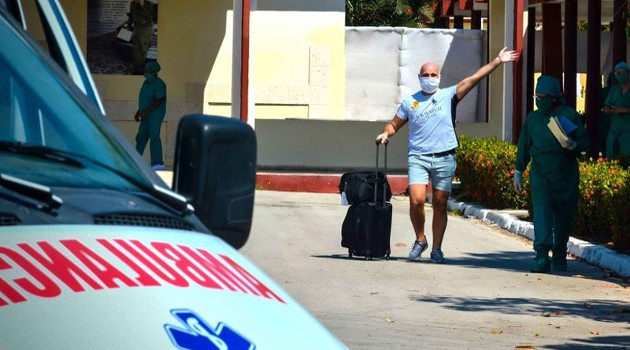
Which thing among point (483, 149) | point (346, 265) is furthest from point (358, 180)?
point (483, 149)

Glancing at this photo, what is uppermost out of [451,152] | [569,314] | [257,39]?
[257,39]

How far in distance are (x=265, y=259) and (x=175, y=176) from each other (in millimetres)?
9931

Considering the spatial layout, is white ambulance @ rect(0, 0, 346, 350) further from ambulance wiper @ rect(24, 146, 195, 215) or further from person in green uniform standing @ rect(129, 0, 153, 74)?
person in green uniform standing @ rect(129, 0, 153, 74)

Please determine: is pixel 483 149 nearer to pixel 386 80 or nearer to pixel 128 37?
pixel 386 80

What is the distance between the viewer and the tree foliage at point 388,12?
40844 mm

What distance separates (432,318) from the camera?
9.66m

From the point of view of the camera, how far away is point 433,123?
12914 millimetres

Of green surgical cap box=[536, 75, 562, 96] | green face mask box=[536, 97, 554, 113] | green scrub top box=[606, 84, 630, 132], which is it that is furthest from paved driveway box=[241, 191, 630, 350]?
green scrub top box=[606, 84, 630, 132]

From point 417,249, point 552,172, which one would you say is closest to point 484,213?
point 417,249

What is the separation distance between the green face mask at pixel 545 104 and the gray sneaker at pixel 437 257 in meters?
1.62

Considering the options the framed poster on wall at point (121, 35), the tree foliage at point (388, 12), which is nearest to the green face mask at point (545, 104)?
the framed poster on wall at point (121, 35)

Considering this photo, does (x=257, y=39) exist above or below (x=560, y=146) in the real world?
above

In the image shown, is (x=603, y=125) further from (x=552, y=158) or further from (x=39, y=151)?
(x=39, y=151)

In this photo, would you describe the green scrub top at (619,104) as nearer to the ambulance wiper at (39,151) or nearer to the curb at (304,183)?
the curb at (304,183)
